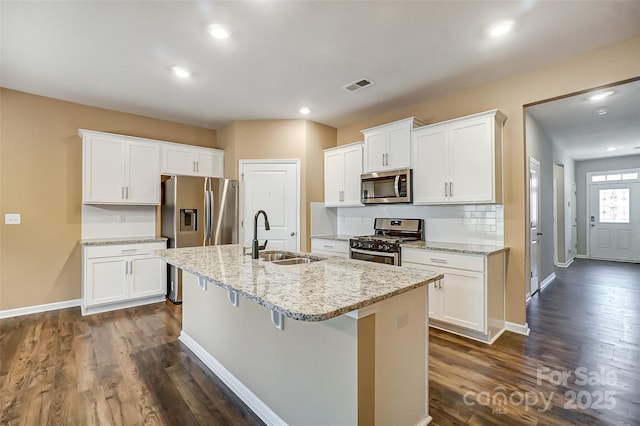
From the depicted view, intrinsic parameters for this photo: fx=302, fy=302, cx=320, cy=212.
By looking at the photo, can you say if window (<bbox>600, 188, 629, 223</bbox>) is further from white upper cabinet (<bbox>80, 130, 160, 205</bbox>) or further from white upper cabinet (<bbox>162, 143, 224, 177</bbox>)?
white upper cabinet (<bbox>80, 130, 160, 205</bbox>)

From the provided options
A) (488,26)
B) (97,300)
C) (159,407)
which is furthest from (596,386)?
(97,300)

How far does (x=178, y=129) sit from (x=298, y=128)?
196 centimetres

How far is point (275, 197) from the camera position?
468 cm

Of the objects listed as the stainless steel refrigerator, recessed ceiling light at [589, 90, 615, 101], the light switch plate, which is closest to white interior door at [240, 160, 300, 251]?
the stainless steel refrigerator

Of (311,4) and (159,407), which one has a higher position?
(311,4)

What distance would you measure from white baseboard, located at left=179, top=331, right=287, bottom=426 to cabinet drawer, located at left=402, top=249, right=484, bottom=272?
207 cm

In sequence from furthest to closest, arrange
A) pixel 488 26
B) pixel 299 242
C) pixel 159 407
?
pixel 299 242
pixel 488 26
pixel 159 407

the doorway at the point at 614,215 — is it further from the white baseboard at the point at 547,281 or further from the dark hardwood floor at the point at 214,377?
the dark hardwood floor at the point at 214,377

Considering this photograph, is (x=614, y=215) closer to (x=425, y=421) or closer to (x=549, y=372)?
(x=549, y=372)

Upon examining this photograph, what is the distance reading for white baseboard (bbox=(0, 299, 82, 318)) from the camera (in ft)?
11.6

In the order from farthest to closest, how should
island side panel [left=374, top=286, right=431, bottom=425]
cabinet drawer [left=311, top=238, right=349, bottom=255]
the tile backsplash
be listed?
cabinet drawer [left=311, top=238, right=349, bottom=255]
the tile backsplash
island side panel [left=374, top=286, right=431, bottom=425]

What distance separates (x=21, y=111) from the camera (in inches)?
143

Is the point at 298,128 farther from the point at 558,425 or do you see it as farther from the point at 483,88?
the point at 558,425

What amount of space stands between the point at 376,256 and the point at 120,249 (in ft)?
10.6
